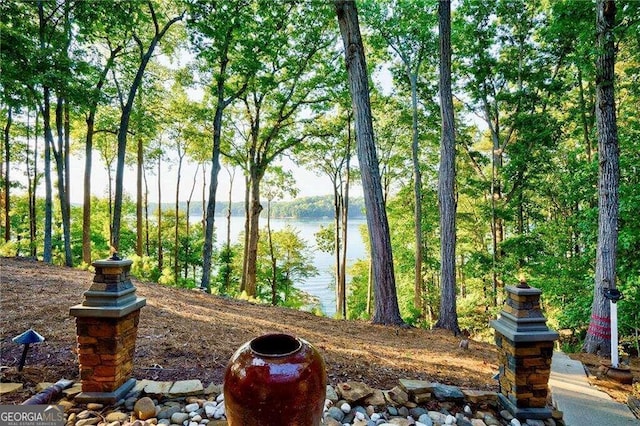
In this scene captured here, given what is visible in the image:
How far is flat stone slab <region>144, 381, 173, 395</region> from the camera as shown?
2.25 m

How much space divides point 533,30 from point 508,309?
29.7ft

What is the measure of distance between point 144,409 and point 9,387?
102 cm

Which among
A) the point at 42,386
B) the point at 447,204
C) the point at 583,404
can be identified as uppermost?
the point at 447,204

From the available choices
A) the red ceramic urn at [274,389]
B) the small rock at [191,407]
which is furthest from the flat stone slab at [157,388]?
the red ceramic urn at [274,389]

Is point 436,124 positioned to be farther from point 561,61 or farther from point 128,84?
point 128,84

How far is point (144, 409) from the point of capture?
6.73 ft

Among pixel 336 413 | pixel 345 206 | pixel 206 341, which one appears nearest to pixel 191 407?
pixel 336 413

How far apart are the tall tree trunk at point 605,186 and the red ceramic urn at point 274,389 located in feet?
15.3

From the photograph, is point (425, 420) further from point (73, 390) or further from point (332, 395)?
point (73, 390)

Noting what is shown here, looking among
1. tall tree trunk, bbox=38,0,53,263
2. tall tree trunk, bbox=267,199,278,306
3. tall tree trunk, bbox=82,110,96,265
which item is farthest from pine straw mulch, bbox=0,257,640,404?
tall tree trunk, bbox=267,199,278,306

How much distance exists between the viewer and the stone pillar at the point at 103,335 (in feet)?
6.91

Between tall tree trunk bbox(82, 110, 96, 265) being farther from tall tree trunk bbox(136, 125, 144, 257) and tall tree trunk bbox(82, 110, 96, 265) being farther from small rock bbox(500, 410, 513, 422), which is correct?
small rock bbox(500, 410, 513, 422)

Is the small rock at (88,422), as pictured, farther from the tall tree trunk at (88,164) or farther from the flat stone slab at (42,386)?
the tall tree trunk at (88,164)

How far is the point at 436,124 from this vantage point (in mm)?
9812
